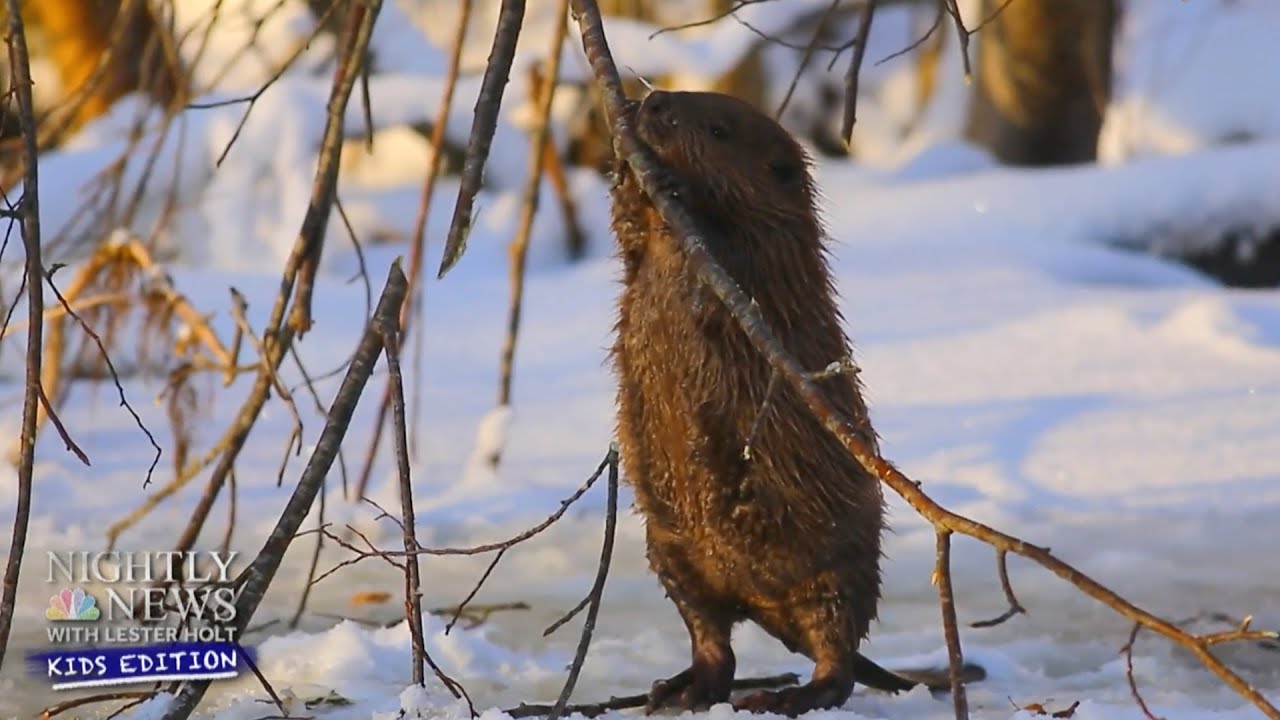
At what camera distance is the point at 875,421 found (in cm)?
490

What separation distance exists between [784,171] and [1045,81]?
23.1 feet

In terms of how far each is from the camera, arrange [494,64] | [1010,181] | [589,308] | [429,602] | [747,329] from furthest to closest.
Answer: [1010,181], [589,308], [429,602], [494,64], [747,329]

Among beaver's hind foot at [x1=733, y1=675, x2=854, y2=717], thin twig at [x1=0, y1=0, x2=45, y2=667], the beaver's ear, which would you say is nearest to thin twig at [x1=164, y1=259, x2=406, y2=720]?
thin twig at [x1=0, y1=0, x2=45, y2=667]

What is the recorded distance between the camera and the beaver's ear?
2480mm

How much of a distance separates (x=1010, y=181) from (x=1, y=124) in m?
5.59

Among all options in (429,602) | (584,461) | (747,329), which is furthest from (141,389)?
(747,329)

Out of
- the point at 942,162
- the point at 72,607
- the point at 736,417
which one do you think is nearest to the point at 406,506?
the point at 736,417

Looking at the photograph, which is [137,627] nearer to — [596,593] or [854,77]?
[596,593]

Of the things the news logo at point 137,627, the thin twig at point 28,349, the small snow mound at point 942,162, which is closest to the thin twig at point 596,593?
the news logo at point 137,627

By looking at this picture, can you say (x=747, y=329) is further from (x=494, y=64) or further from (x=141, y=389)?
(x=141, y=389)

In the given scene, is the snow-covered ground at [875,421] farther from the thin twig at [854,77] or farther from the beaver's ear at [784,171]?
the beaver's ear at [784,171]

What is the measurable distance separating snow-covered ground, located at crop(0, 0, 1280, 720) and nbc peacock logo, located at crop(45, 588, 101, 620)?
7 cm

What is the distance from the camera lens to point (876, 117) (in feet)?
56.6

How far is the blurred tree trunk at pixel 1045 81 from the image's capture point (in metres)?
8.98
